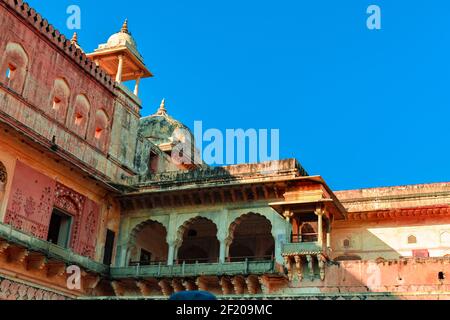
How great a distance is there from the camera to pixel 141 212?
19484 mm

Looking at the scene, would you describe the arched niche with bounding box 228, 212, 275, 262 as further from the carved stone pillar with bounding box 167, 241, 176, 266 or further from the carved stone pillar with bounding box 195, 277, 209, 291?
the carved stone pillar with bounding box 195, 277, 209, 291

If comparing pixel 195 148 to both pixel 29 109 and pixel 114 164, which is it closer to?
pixel 114 164

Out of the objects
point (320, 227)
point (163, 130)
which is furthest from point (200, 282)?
point (163, 130)

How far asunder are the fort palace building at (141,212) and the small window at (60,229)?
0.10 ft

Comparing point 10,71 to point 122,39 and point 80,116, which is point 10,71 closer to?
point 80,116

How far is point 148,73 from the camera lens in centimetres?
2280

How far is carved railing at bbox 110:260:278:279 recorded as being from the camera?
53.4ft

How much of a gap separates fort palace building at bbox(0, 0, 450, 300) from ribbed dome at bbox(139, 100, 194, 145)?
6.17 metres

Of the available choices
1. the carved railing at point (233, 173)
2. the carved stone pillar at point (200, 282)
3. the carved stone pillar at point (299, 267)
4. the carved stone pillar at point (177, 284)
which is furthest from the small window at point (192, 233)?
the carved stone pillar at point (299, 267)

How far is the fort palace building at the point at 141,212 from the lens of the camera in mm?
15484

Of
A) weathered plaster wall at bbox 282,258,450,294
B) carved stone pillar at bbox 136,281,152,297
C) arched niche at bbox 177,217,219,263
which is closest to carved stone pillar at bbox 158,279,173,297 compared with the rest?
carved stone pillar at bbox 136,281,152,297

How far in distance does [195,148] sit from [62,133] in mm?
11597

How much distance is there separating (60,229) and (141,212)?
113 inches
